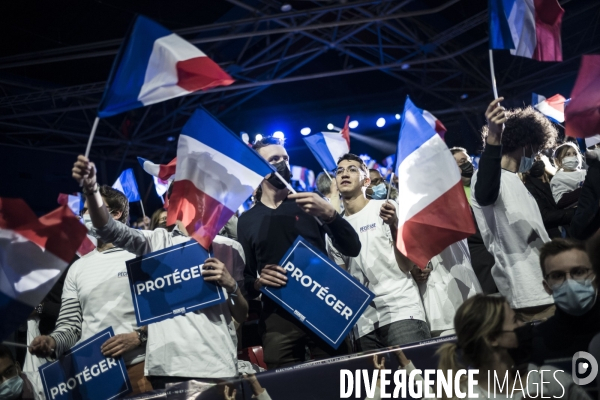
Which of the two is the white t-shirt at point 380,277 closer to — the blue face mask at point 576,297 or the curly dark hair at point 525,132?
the curly dark hair at point 525,132

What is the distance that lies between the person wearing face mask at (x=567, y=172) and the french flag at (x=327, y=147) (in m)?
2.15

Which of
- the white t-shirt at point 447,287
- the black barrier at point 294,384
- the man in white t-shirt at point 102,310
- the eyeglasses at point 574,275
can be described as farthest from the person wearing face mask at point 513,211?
the man in white t-shirt at point 102,310

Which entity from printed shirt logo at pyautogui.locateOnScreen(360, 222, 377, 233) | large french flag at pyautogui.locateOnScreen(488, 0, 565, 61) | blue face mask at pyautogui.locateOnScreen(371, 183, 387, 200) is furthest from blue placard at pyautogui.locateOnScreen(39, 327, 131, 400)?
blue face mask at pyautogui.locateOnScreen(371, 183, 387, 200)

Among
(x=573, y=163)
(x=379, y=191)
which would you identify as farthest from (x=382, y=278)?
(x=573, y=163)

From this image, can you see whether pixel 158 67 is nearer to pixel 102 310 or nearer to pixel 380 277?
pixel 102 310

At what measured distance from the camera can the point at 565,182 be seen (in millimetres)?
4867

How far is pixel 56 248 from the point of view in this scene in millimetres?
3242

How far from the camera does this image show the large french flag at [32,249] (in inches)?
125

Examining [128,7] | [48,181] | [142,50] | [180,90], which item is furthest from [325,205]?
[48,181]

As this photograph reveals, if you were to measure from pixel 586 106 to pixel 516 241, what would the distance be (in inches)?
35.5

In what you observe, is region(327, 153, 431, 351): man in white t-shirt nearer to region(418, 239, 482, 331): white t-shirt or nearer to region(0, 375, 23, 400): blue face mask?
region(418, 239, 482, 331): white t-shirt

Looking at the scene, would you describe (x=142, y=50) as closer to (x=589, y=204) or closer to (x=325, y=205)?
(x=325, y=205)

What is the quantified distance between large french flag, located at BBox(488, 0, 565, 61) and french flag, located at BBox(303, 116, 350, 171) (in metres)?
2.73

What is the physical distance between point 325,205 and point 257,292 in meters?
0.78
